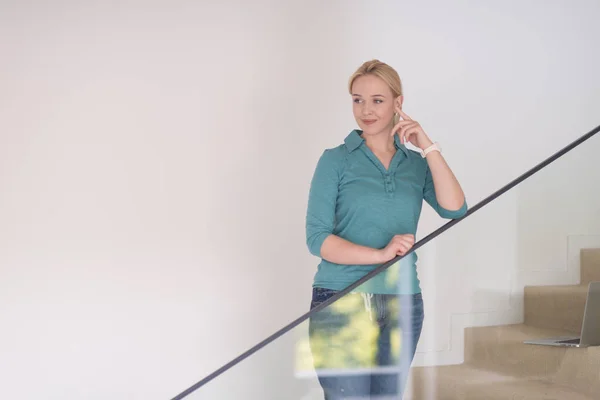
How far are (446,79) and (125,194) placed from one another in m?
1.54

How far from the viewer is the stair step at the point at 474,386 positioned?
69.6 inches

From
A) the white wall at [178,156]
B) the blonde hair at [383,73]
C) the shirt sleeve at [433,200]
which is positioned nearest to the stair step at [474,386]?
the shirt sleeve at [433,200]

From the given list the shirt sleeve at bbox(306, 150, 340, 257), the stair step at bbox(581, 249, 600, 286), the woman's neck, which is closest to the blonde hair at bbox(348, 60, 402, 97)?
the woman's neck

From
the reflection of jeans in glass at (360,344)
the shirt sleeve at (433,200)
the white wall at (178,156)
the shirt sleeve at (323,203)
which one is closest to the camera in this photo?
the reflection of jeans in glass at (360,344)

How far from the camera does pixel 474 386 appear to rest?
72.7 inches

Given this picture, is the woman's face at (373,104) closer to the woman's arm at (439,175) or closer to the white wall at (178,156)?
the woman's arm at (439,175)

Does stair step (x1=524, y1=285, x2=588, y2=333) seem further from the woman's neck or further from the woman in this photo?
the woman's neck

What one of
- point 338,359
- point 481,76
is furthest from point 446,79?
point 338,359

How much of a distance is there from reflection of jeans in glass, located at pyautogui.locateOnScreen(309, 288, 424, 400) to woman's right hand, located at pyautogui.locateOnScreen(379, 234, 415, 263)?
0.28 ft

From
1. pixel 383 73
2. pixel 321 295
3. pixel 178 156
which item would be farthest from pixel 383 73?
pixel 178 156

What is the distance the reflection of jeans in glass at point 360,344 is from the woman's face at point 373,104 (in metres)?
0.42

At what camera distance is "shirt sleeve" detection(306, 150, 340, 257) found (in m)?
1.80

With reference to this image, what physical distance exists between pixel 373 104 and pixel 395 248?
0.38 meters

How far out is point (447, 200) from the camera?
187 centimetres
